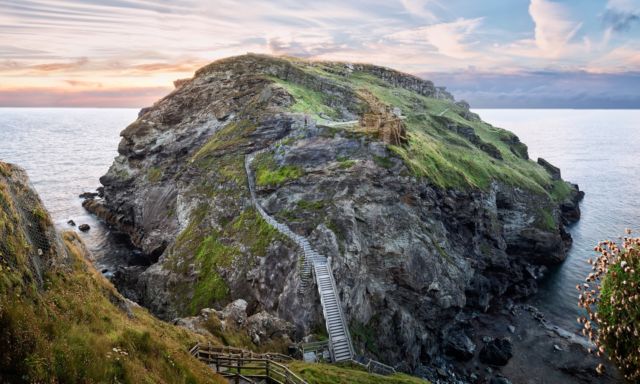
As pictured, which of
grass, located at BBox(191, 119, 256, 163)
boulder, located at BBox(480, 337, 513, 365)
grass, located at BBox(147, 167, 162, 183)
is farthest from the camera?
grass, located at BBox(147, 167, 162, 183)

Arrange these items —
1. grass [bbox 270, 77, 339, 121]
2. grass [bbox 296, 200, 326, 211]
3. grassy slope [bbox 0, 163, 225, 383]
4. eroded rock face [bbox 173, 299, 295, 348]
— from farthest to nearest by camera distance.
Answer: grass [bbox 270, 77, 339, 121] → grass [bbox 296, 200, 326, 211] → eroded rock face [bbox 173, 299, 295, 348] → grassy slope [bbox 0, 163, 225, 383]

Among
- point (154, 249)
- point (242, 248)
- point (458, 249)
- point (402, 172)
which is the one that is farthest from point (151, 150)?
point (458, 249)

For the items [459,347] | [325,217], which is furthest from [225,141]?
[459,347]

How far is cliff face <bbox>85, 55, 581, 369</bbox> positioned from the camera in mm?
49500

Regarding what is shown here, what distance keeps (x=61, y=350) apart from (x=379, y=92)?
11555 cm

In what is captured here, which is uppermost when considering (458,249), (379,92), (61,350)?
(379,92)

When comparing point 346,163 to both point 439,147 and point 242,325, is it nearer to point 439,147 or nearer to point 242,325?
point 242,325

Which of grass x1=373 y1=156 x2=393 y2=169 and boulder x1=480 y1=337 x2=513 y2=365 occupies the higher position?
grass x1=373 y1=156 x2=393 y2=169

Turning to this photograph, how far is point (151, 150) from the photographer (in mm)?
88500

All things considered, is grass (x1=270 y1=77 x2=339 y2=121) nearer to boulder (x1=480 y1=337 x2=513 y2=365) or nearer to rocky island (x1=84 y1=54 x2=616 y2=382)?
rocky island (x1=84 y1=54 x2=616 y2=382)

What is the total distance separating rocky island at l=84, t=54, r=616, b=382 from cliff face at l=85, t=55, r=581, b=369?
0.26m

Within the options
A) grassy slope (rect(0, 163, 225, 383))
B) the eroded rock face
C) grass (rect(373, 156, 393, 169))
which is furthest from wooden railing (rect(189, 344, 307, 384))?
grass (rect(373, 156, 393, 169))

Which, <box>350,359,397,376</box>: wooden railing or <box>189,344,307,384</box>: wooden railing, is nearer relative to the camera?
<box>189,344,307,384</box>: wooden railing

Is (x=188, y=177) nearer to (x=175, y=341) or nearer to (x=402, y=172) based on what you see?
(x=402, y=172)
